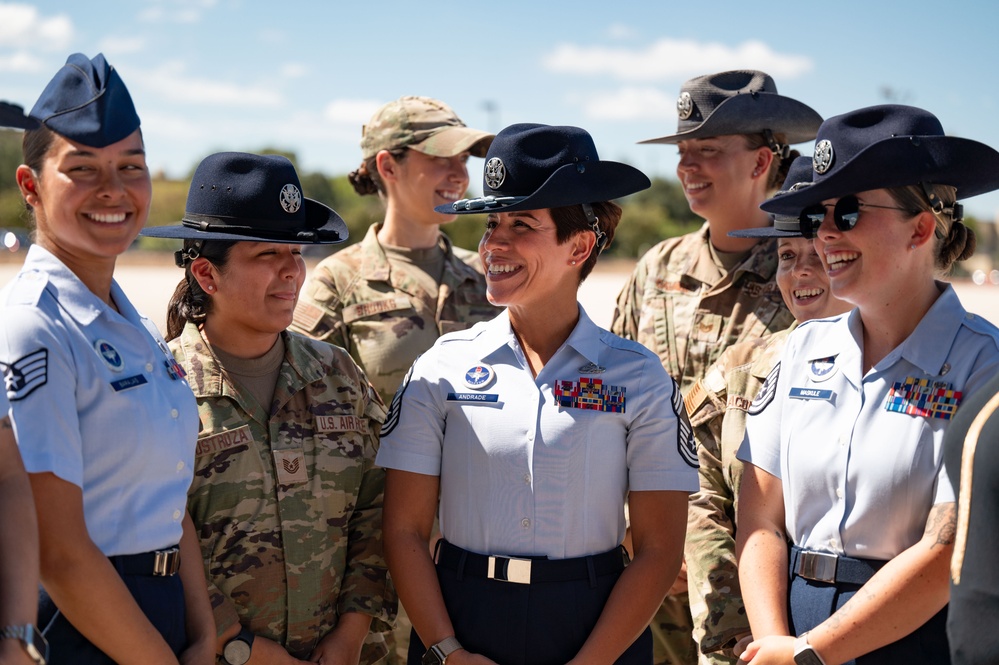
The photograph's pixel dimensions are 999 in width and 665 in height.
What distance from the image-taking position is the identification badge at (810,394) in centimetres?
291

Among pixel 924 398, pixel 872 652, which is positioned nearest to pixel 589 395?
pixel 924 398

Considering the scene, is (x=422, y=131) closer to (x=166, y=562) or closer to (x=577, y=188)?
(x=577, y=188)

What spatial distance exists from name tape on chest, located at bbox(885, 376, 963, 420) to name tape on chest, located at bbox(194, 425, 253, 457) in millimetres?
1912

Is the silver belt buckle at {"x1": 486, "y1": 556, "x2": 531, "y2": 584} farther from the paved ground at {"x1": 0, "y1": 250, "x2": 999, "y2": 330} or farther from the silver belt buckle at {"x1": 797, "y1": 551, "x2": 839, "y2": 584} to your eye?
the paved ground at {"x1": 0, "y1": 250, "x2": 999, "y2": 330}

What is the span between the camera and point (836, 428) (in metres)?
2.85

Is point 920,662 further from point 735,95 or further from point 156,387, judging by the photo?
point 735,95

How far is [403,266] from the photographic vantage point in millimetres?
5270

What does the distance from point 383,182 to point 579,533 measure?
120 inches

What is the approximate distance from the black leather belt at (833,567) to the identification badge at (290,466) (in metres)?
1.54

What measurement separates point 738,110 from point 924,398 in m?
2.41

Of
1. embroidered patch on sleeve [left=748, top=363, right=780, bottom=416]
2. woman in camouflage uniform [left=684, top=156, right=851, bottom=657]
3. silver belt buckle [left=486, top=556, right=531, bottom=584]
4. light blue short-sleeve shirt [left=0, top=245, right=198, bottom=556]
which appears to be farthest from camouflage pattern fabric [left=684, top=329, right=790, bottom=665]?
light blue short-sleeve shirt [left=0, top=245, right=198, bottom=556]

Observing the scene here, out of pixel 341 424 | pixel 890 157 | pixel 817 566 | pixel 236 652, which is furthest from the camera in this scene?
pixel 341 424

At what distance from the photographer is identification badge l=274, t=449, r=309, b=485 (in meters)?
3.20

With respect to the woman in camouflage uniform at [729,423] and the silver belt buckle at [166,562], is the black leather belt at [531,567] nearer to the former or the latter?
the woman in camouflage uniform at [729,423]
